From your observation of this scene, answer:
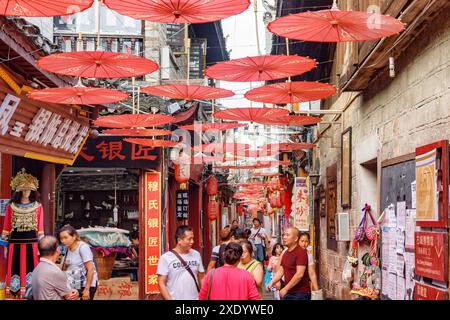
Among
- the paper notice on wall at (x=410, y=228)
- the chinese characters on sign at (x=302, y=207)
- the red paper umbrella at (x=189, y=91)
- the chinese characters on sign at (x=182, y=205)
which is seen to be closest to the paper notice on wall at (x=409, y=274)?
the paper notice on wall at (x=410, y=228)

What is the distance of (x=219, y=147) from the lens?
18094mm

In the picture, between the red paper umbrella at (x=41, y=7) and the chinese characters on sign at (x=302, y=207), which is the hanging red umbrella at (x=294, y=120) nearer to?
the chinese characters on sign at (x=302, y=207)

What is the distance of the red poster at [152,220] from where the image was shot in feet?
51.2

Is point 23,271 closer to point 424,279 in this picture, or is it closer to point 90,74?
point 90,74

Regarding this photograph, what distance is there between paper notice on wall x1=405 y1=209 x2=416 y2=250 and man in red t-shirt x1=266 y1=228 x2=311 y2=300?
1.74m

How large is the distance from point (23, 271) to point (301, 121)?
6.42 metres

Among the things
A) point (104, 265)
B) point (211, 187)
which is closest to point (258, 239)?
point (211, 187)

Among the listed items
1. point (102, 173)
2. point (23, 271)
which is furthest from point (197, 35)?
point (23, 271)

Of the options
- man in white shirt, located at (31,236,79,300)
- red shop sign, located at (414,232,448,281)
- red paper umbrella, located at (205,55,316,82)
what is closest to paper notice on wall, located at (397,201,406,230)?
red shop sign, located at (414,232,448,281)

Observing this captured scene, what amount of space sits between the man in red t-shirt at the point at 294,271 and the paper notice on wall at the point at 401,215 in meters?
1.55

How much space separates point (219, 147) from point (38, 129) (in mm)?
7911

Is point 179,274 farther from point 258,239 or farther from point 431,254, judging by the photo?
point 258,239

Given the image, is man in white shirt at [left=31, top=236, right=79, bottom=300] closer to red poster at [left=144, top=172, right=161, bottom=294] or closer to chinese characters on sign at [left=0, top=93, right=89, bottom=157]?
chinese characters on sign at [left=0, top=93, right=89, bottom=157]

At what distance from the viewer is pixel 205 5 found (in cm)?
683
